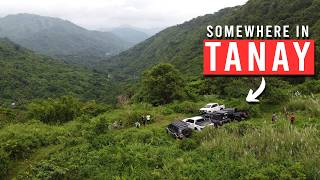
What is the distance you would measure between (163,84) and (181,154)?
2025 cm

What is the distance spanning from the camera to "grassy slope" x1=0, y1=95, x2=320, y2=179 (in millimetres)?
19297

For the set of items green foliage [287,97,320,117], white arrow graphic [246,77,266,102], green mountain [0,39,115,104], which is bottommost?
green mountain [0,39,115,104]

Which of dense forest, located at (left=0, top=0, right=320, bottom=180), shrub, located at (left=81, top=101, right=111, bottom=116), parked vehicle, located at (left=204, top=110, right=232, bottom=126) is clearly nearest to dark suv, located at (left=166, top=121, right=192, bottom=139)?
dense forest, located at (left=0, top=0, right=320, bottom=180)

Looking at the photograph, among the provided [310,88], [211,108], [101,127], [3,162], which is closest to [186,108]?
[211,108]

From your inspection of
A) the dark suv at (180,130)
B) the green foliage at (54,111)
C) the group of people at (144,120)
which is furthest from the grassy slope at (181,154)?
the green foliage at (54,111)

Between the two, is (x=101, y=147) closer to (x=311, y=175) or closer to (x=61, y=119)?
(x=311, y=175)

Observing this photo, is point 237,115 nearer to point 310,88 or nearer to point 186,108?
point 186,108

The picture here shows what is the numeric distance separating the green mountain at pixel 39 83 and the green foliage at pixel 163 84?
3262 inches

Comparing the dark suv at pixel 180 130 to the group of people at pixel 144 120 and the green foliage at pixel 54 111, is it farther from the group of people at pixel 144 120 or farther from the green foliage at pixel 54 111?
the green foliage at pixel 54 111

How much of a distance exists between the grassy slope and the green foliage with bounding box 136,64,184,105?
45.7 feet

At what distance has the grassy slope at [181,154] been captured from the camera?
19.3m

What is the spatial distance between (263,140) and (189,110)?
13.9 m

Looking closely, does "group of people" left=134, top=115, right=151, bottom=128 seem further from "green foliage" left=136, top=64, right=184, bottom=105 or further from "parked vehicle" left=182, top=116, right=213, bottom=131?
"green foliage" left=136, top=64, right=184, bottom=105

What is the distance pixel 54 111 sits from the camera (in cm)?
3972
